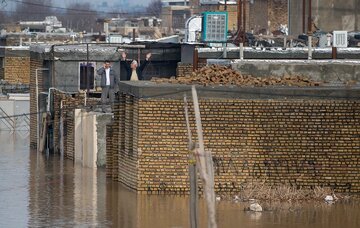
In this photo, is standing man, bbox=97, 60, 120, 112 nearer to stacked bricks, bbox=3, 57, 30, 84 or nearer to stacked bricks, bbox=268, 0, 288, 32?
stacked bricks, bbox=3, 57, 30, 84

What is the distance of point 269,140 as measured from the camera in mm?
28984

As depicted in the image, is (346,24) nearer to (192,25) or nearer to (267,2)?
(192,25)

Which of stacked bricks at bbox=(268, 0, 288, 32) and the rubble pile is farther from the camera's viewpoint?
stacked bricks at bbox=(268, 0, 288, 32)

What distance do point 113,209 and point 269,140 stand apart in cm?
348

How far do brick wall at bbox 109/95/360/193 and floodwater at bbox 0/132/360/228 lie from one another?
958 mm

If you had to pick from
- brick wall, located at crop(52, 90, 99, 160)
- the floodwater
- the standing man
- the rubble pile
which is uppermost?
the rubble pile

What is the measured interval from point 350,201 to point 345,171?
2.75ft

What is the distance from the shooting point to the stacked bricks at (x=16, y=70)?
184ft

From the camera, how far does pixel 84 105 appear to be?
39250mm

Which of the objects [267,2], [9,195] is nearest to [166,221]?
[9,195]

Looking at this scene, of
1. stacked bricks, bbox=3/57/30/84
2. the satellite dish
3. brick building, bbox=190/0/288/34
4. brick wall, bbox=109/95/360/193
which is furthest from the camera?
brick building, bbox=190/0/288/34

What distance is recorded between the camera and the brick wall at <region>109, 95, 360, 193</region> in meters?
28.9

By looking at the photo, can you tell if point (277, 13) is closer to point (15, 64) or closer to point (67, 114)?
point (15, 64)

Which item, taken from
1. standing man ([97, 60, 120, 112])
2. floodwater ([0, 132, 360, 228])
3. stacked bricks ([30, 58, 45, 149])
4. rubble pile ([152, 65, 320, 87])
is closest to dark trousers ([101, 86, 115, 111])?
standing man ([97, 60, 120, 112])
